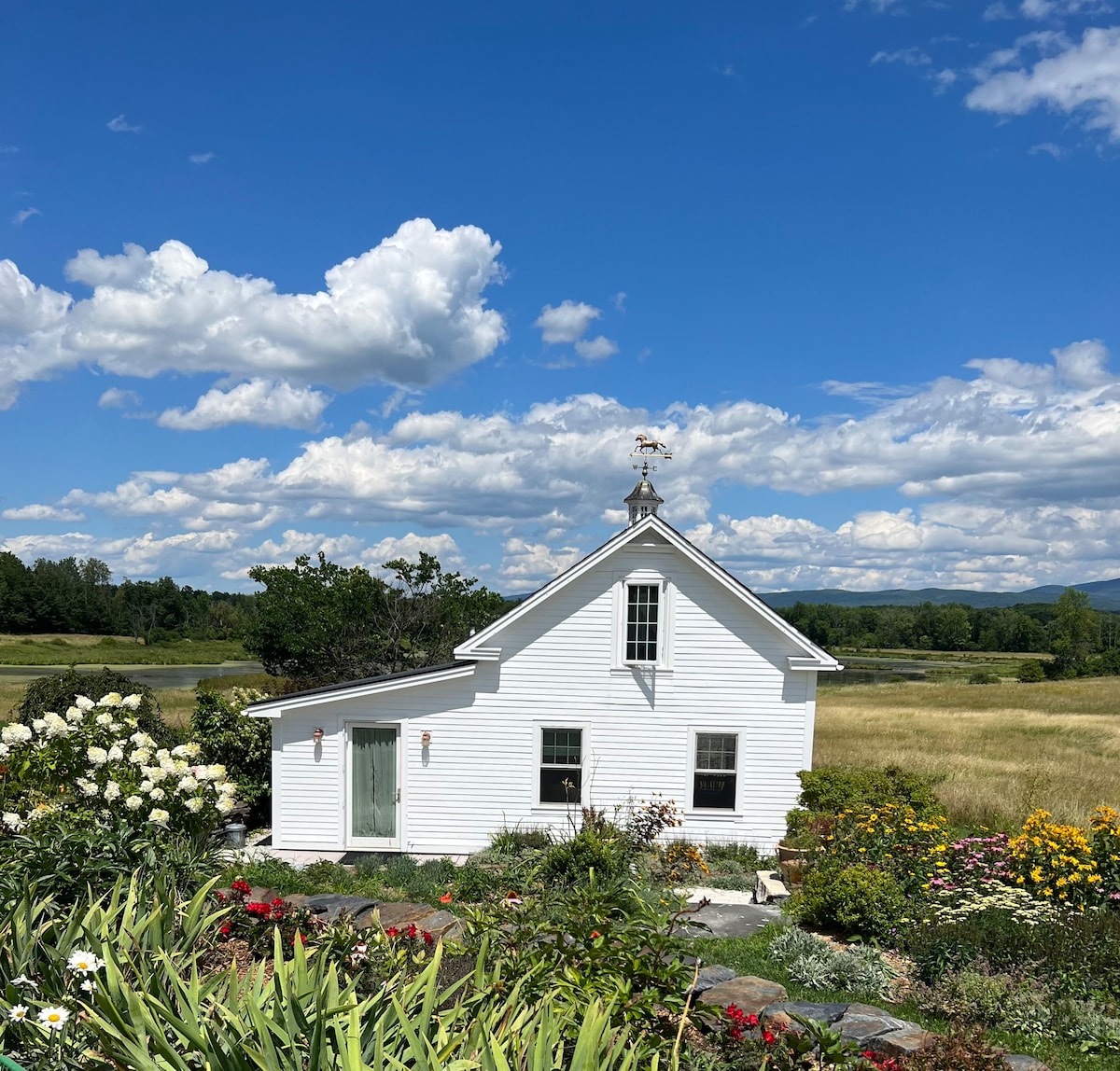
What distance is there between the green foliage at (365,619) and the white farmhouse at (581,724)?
37.8 feet

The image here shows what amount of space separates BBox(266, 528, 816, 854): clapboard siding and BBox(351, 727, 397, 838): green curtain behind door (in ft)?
1.25

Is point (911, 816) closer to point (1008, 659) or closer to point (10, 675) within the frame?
point (10, 675)

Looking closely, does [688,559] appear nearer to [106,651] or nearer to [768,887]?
[768,887]

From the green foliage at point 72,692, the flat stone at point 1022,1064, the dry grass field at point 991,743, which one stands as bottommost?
the dry grass field at point 991,743

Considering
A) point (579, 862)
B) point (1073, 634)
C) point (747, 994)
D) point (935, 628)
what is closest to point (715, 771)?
point (579, 862)

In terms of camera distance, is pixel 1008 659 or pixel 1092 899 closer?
pixel 1092 899

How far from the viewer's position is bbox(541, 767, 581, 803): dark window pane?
13.5 m

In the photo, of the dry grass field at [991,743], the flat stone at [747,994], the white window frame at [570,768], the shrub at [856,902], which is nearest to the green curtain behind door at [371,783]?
the white window frame at [570,768]

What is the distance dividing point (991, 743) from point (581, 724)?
66.5 ft

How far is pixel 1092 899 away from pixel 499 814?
8.08 m

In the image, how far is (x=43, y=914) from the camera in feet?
20.0

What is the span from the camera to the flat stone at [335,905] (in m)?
7.56

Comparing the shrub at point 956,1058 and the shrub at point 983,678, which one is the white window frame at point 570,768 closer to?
the shrub at point 956,1058

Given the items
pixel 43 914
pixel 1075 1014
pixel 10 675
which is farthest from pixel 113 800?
pixel 10 675
